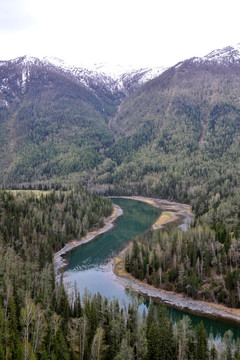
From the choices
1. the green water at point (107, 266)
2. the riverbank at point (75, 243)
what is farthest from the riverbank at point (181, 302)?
the riverbank at point (75, 243)

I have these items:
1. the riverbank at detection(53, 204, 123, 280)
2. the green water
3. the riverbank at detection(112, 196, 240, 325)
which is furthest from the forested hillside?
the riverbank at detection(53, 204, 123, 280)

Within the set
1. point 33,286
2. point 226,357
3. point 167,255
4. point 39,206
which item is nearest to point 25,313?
point 33,286

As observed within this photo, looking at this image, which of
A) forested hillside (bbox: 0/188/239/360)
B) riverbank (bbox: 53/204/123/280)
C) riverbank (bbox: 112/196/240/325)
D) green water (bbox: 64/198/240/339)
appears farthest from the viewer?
riverbank (bbox: 53/204/123/280)

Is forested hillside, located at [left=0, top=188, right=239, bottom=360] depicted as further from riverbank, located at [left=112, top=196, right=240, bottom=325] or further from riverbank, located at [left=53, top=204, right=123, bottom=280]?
riverbank, located at [left=53, top=204, right=123, bottom=280]

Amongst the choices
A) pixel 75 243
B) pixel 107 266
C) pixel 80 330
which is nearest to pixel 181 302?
pixel 80 330

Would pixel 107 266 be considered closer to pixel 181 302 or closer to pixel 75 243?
pixel 75 243

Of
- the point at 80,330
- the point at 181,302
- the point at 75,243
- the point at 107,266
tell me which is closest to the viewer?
the point at 80,330

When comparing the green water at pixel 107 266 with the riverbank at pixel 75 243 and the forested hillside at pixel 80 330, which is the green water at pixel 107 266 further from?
the forested hillside at pixel 80 330

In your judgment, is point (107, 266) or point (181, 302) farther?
point (107, 266)
